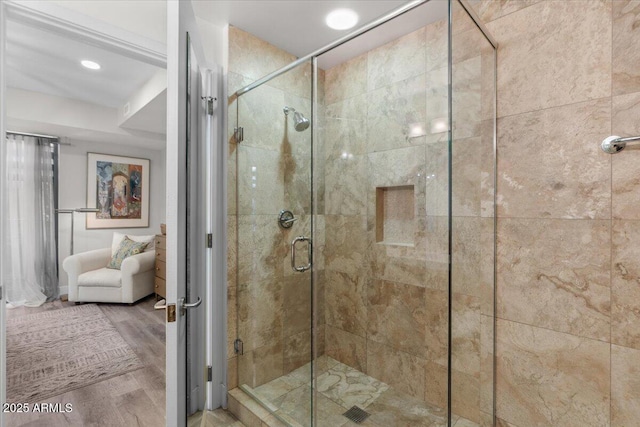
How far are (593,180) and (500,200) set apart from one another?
35 cm

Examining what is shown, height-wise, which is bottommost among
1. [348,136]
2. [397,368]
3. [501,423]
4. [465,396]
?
[501,423]

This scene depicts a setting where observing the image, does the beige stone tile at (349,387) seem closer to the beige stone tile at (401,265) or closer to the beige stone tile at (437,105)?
the beige stone tile at (401,265)

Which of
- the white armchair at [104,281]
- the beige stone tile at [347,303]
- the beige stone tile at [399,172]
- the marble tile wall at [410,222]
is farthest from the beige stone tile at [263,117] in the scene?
the white armchair at [104,281]

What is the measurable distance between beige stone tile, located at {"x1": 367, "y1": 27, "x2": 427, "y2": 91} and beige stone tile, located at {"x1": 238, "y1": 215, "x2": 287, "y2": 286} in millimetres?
1091

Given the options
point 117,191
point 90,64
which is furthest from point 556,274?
point 117,191

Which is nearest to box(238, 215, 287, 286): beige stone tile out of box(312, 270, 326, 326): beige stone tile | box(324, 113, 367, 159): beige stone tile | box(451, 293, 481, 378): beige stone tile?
box(312, 270, 326, 326): beige stone tile

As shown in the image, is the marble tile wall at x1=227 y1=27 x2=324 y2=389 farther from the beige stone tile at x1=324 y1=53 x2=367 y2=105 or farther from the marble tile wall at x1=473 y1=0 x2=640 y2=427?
the marble tile wall at x1=473 y1=0 x2=640 y2=427

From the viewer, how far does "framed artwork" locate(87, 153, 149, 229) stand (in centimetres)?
413

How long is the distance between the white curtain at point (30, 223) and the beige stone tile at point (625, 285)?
5307 millimetres

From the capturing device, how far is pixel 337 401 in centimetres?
171

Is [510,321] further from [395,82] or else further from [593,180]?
[395,82]

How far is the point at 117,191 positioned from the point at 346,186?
4049 millimetres

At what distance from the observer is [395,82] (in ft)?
5.56

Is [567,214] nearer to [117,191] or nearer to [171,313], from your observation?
[171,313]
